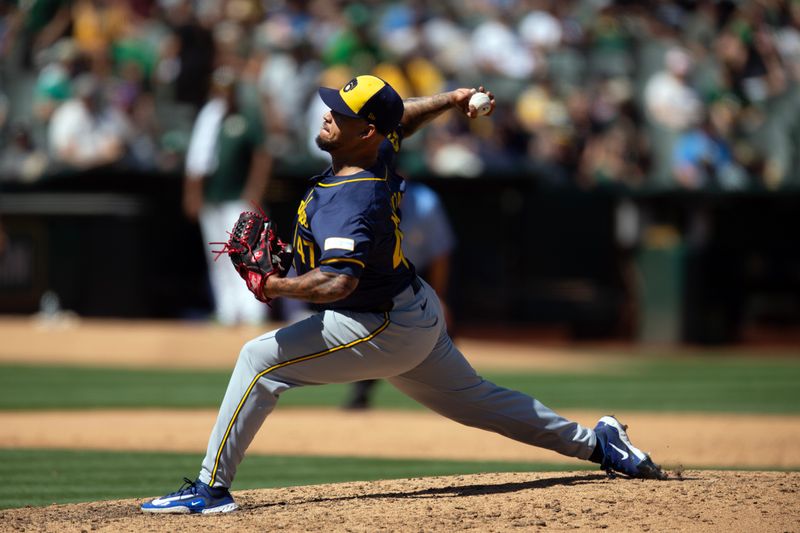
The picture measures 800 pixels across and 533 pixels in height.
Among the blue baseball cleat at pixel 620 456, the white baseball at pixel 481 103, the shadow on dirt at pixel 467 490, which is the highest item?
the white baseball at pixel 481 103

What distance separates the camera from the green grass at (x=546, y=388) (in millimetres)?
10492

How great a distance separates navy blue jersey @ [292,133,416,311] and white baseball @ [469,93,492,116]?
0.57 m

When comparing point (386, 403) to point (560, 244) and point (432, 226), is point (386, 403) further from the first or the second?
point (560, 244)

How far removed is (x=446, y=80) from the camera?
15656mm

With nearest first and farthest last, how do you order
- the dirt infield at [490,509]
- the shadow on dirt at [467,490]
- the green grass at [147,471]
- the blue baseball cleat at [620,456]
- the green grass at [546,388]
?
1. the dirt infield at [490,509]
2. the shadow on dirt at [467,490]
3. the blue baseball cleat at [620,456]
4. the green grass at [147,471]
5. the green grass at [546,388]

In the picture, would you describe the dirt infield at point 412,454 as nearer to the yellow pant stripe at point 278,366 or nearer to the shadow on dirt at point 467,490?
the shadow on dirt at point 467,490

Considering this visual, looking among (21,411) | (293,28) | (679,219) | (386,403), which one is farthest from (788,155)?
(21,411)

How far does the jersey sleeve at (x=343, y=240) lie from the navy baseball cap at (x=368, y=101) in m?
0.42

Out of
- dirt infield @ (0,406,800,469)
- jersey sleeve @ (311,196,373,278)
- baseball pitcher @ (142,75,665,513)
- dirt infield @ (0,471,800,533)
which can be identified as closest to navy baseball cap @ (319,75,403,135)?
baseball pitcher @ (142,75,665,513)

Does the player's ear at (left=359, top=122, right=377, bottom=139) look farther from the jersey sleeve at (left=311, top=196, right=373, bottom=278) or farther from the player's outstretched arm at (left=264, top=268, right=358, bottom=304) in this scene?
the player's outstretched arm at (left=264, top=268, right=358, bottom=304)

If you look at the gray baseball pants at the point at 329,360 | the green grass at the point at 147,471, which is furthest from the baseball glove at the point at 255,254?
the green grass at the point at 147,471

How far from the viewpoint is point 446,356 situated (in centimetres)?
545

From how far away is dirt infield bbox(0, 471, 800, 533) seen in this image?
4.88 m

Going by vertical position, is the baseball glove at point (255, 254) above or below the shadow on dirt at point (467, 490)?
above
